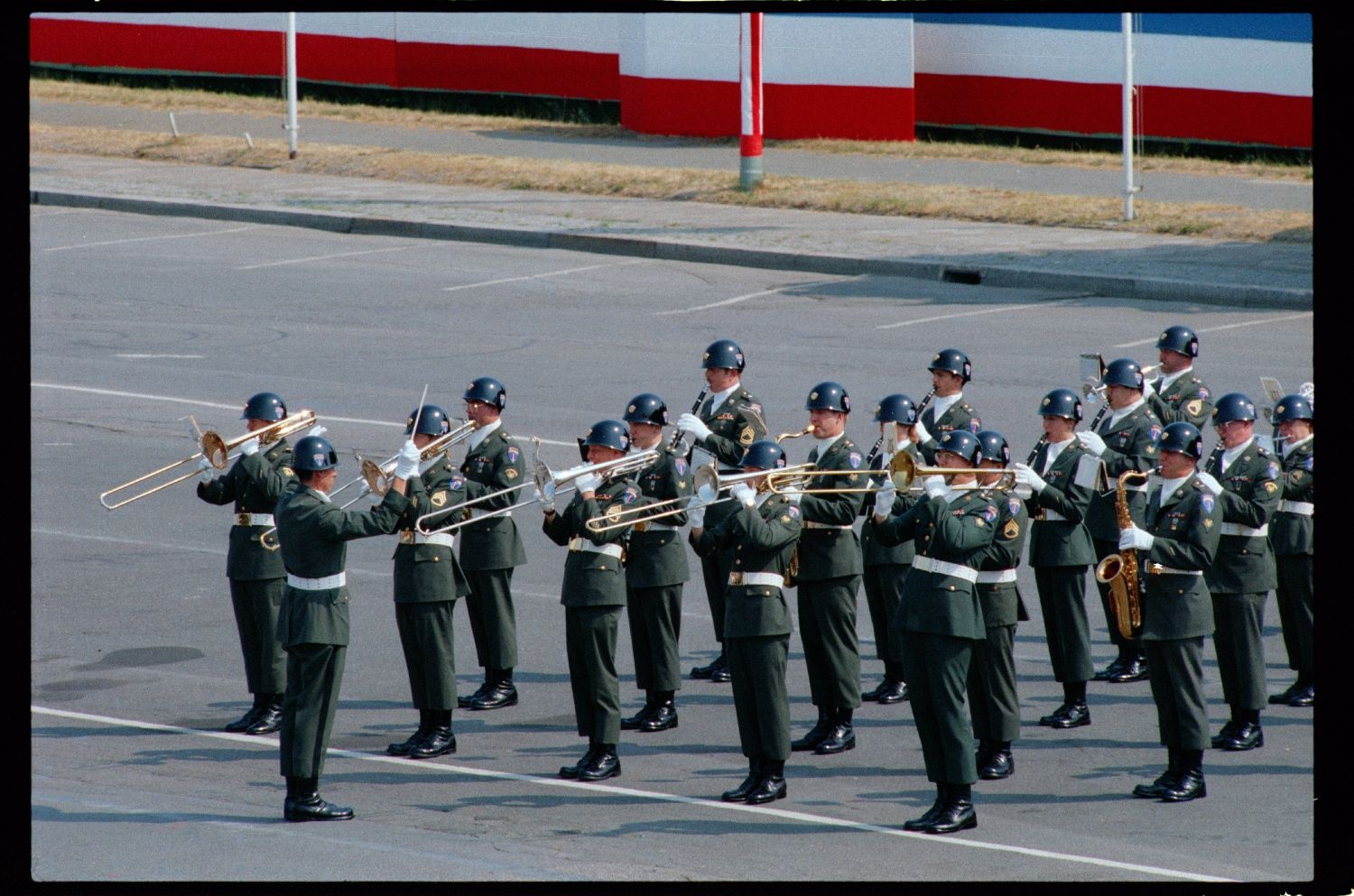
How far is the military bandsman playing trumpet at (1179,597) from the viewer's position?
1007 centimetres

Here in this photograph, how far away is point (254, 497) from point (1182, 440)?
507 cm

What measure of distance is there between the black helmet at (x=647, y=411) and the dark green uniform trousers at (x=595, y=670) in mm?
1101

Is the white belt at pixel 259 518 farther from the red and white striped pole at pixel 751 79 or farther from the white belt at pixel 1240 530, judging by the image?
the red and white striped pole at pixel 751 79

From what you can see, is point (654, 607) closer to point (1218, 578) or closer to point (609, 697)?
point (609, 697)

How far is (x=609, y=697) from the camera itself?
10.5 m

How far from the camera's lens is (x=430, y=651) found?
11.0m

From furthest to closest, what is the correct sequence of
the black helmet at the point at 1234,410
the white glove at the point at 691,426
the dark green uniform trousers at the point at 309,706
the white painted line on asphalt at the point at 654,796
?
1. the white glove at the point at 691,426
2. the black helmet at the point at 1234,410
3. the dark green uniform trousers at the point at 309,706
4. the white painted line on asphalt at the point at 654,796

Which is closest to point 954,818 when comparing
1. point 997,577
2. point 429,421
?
point 997,577

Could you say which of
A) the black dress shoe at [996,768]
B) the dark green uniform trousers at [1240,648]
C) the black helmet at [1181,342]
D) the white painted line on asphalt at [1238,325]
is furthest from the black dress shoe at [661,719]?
the white painted line on asphalt at [1238,325]

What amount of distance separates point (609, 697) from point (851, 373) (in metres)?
8.99

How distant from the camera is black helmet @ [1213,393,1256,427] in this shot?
11.1m

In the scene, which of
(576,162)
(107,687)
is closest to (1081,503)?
(107,687)

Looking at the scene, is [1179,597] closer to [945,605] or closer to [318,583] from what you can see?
[945,605]
